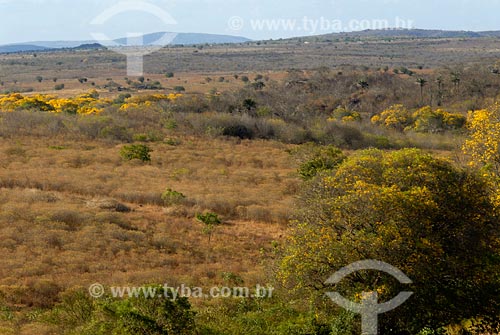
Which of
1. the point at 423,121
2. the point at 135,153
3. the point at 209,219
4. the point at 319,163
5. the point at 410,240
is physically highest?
the point at 423,121

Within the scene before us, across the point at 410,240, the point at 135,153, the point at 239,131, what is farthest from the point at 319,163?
the point at 239,131

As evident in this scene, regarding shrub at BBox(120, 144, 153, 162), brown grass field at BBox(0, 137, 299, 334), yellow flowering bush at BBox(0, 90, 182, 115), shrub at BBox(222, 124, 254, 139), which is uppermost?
yellow flowering bush at BBox(0, 90, 182, 115)

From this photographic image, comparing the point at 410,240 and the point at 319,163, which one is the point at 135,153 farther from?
the point at 410,240

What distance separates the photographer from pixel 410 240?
855 centimetres

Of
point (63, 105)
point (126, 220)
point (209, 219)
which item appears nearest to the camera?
point (209, 219)

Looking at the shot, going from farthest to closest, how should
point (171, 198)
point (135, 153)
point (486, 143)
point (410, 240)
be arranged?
point (135, 153) → point (171, 198) → point (486, 143) → point (410, 240)

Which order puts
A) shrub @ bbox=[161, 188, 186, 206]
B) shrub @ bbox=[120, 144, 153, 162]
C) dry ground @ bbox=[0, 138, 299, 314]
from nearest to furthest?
1. dry ground @ bbox=[0, 138, 299, 314]
2. shrub @ bbox=[161, 188, 186, 206]
3. shrub @ bbox=[120, 144, 153, 162]

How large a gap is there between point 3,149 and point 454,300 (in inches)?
1108

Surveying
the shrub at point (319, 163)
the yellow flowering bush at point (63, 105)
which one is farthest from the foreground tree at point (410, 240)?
the yellow flowering bush at point (63, 105)

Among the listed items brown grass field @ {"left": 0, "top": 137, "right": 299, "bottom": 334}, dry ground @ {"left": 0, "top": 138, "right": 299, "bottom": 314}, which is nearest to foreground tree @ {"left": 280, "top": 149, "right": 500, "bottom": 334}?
dry ground @ {"left": 0, "top": 138, "right": 299, "bottom": 314}

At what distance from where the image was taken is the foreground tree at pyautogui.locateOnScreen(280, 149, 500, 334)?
859 cm

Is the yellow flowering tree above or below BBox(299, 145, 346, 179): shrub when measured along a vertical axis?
above

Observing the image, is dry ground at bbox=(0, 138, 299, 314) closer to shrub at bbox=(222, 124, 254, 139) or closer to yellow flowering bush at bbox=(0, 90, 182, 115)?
shrub at bbox=(222, 124, 254, 139)

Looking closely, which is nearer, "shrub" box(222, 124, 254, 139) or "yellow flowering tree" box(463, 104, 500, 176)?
"yellow flowering tree" box(463, 104, 500, 176)
